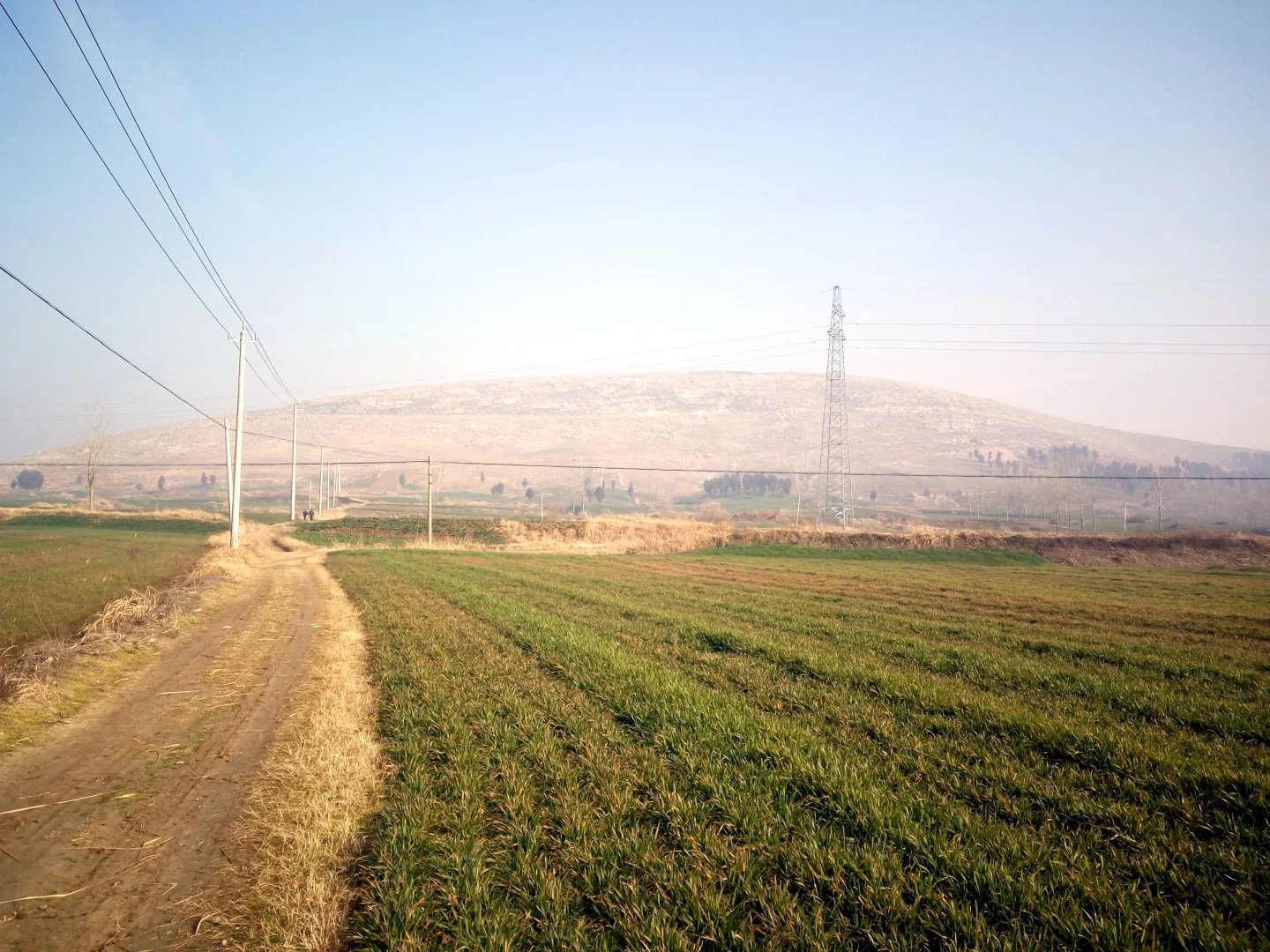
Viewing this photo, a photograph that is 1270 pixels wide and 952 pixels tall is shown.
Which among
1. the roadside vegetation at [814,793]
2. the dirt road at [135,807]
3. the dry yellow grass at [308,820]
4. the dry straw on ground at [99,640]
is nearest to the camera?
the roadside vegetation at [814,793]

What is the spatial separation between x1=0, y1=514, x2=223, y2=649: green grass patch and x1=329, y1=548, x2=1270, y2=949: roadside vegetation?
7545 mm

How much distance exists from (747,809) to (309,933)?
3223 mm

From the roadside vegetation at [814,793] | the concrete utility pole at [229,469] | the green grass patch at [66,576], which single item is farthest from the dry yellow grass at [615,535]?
the roadside vegetation at [814,793]

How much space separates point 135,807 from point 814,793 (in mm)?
6418

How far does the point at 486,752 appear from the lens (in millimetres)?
6582

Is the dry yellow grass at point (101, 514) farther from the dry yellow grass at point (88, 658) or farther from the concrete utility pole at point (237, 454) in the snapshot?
the dry yellow grass at point (88, 658)

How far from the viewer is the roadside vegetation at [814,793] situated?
3863 millimetres


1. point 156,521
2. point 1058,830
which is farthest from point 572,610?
point 156,521

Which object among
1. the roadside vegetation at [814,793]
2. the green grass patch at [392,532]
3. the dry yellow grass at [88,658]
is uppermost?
the roadside vegetation at [814,793]

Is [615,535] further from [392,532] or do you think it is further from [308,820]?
[308,820]

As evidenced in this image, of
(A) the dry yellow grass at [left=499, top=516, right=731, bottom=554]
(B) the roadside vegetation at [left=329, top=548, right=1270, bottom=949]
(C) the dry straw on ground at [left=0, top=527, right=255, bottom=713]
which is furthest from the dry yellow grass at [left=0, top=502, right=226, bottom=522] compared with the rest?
(B) the roadside vegetation at [left=329, top=548, right=1270, bottom=949]

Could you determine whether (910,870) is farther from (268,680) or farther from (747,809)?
(268,680)

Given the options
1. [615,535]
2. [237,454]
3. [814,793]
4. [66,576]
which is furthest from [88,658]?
[615,535]

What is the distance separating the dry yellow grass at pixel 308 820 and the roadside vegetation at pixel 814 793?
10.1 inches
